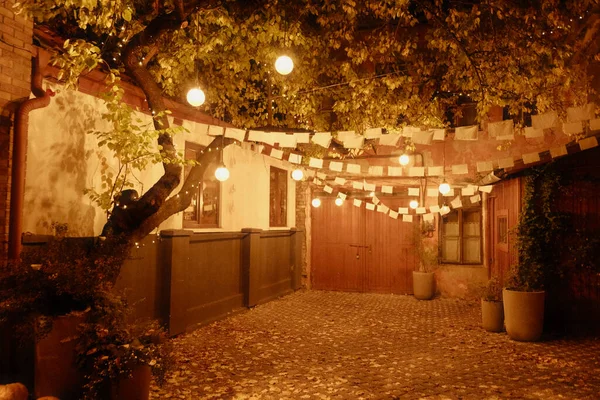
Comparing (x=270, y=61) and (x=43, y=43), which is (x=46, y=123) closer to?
(x=43, y=43)

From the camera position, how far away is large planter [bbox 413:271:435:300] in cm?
1270

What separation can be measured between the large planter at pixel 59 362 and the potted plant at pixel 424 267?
32.4 feet

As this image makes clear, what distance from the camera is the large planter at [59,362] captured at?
182 inches

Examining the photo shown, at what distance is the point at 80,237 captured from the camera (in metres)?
6.60

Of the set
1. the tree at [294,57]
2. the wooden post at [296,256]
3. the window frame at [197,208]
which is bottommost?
the wooden post at [296,256]

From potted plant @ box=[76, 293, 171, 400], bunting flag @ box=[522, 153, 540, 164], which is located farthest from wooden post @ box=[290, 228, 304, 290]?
potted plant @ box=[76, 293, 171, 400]

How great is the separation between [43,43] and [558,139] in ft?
33.6

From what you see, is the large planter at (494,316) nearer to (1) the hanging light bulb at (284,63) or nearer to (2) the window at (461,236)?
(2) the window at (461,236)

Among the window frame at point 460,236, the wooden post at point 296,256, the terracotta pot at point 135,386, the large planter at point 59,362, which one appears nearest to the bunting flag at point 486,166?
the window frame at point 460,236

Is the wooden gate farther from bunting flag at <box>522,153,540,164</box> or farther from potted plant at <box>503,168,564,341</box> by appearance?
bunting flag at <box>522,153,540,164</box>

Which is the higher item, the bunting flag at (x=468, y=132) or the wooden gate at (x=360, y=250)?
the bunting flag at (x=468, y=132)

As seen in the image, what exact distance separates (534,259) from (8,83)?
8.94 metres

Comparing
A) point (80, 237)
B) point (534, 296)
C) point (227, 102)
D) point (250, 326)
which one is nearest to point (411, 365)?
point (534, 296)

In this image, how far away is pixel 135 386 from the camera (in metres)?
4.70
